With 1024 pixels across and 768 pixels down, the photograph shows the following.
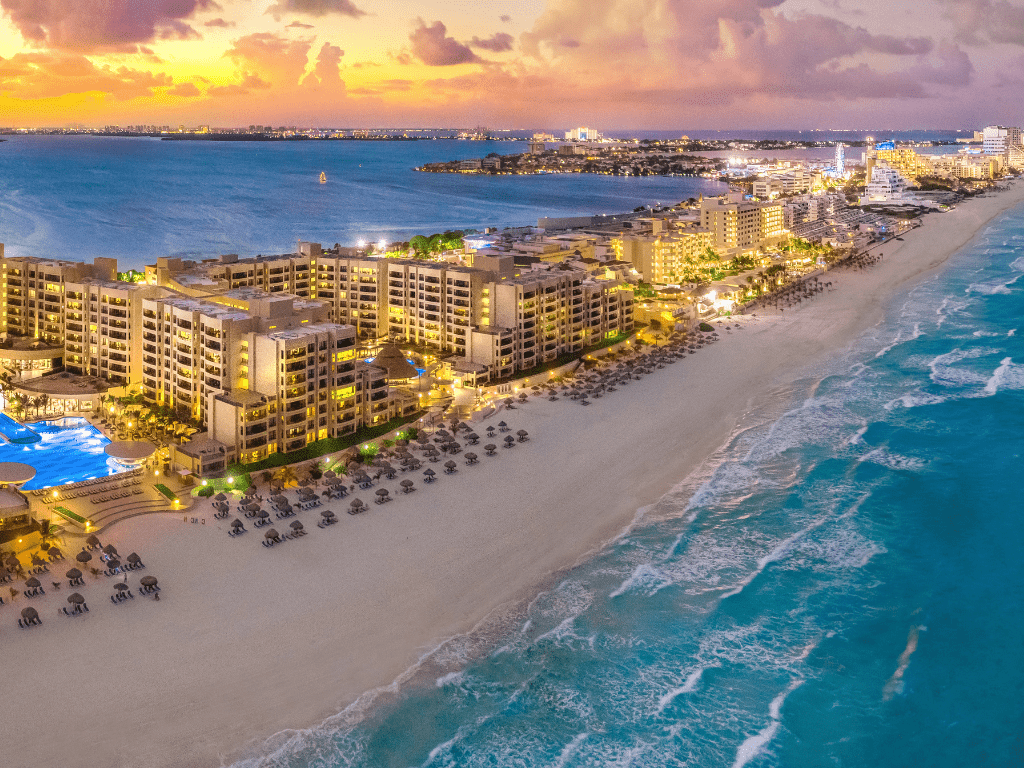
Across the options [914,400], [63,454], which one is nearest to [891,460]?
[914,400]

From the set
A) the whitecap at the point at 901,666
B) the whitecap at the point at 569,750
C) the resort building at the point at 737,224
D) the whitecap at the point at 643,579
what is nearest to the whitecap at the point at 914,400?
the whitecap at the point at 901,666

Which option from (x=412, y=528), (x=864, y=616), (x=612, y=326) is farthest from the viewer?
(x=612, y=326)

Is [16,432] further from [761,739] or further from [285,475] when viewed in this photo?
[761,739]

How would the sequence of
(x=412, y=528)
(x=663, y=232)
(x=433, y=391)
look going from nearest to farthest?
(x=412, y=528), (x=433, y=391), (x=663, y=232)

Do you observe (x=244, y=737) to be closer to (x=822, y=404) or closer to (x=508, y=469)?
(x=508, y=469)

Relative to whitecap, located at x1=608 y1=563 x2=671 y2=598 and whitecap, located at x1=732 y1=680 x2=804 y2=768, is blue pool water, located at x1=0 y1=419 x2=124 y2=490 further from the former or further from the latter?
whitecap, located at x1=732 y1=680 x2=804 y2=768

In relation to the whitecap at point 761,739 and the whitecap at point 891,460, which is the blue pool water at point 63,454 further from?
the whitecap at point 891,460

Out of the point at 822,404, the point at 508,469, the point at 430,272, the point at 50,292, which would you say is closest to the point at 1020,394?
the point at 822,404
